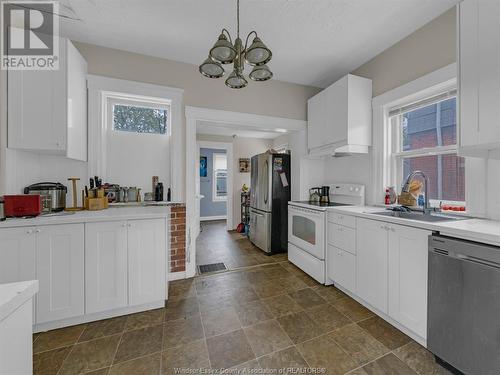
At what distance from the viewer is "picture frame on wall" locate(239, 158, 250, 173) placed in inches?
219

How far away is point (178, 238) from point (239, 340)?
1.41 m

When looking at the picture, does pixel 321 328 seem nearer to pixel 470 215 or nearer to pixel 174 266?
pixel 470 215

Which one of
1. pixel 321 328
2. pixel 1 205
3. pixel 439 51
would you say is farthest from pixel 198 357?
pixel 439 51

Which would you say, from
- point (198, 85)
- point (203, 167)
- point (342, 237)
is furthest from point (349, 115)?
point (203, 167)

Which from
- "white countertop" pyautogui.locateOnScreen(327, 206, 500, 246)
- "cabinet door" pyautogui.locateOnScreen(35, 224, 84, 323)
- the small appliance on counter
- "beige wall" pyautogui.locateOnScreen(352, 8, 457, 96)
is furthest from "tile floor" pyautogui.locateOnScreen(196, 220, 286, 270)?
"beige wall" pyautogui.locateOnScreen(352, 8, 457, 96)

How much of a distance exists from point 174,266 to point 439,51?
353 centimetres

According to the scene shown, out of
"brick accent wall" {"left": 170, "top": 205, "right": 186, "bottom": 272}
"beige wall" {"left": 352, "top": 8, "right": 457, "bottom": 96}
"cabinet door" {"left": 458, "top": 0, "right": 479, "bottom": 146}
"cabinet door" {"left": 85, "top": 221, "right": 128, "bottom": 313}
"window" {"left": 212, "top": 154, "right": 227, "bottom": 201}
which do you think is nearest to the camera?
"cabinet door" {"left": 458, "top": 0, "right": 479, "bottom": 146}

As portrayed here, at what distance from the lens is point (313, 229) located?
2.68m

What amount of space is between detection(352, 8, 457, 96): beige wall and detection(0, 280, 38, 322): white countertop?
125 inches

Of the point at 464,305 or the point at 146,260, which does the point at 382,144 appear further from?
the point at 146,260

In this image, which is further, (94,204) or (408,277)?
(94,204)

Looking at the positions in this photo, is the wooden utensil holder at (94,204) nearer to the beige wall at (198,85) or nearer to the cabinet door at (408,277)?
the beige wall at (198,85)

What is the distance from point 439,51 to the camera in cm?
200

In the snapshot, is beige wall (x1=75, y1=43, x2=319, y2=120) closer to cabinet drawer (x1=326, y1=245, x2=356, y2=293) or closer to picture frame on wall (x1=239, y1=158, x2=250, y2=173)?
cabinet drawer (x1=326, y1=245, x2=356, y2=293)
